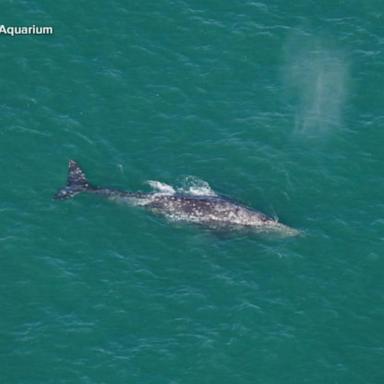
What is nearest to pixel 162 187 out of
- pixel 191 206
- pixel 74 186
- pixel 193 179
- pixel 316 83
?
pixel 193 179

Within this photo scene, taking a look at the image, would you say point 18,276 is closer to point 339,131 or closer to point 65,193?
point 65,193

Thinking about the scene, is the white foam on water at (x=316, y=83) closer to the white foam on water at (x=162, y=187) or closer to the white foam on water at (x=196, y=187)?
the white foam on water at (x=196, y=187)

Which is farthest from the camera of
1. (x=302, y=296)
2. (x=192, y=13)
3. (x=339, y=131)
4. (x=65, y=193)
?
(x=192, y=13)

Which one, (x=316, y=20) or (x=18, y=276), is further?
(x=316, y=20)

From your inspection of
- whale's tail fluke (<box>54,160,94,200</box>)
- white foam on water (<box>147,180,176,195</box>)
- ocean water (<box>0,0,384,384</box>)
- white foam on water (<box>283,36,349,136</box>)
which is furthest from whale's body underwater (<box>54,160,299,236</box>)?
white foam on water (<box>283,36,349,136</box>)

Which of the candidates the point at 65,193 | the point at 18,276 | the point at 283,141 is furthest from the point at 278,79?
the point at 18,276

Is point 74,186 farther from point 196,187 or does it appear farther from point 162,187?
point 196,187

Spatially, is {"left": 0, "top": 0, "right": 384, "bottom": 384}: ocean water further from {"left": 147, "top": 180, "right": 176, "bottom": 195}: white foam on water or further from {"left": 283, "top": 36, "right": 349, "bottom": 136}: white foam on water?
{"left": 147, "top": 180, "right": 176, "bottom": 195}: white foam on water
